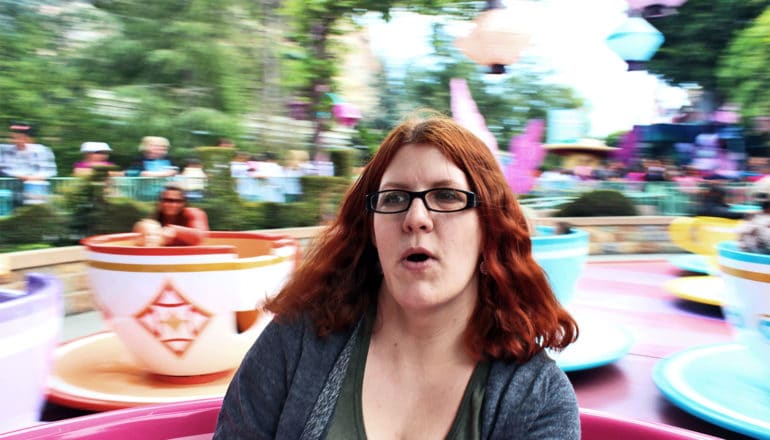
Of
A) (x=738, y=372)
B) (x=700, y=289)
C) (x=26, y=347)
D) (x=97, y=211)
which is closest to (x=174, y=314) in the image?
(x=26, y=347)

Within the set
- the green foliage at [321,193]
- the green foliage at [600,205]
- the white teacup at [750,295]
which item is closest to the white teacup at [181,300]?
the white teacup at [750,295]

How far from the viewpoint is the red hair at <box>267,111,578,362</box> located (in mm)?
1132

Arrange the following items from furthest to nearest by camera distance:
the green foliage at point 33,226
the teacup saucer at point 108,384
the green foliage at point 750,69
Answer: the green foliage at point 750,69 → the green foliage at point 33,226 → the teacup saucer at point 108,384

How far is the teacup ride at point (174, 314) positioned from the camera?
2.44 meters

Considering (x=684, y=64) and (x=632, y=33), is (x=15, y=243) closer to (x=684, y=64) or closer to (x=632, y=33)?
(x=632, y=33)

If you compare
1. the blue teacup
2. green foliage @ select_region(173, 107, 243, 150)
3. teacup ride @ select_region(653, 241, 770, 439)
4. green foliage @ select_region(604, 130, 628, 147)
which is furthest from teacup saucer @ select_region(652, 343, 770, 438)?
green foliage @ select_region(604, 130, 628, 147)

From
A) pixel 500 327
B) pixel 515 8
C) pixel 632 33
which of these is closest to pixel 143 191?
pixel 515 8

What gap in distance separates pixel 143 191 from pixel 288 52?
4.24 metres

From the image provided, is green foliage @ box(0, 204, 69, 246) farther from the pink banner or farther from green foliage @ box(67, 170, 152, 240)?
the pink banner

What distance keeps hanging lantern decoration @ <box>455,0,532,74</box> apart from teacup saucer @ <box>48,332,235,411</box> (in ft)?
9.61

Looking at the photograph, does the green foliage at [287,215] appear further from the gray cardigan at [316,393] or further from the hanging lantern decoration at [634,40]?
the gray cardigan at [316,393]

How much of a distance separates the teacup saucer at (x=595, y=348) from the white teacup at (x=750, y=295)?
1.83 ft

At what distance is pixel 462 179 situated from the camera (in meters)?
1.12

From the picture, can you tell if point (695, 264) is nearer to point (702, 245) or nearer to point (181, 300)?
point (702, 245)
